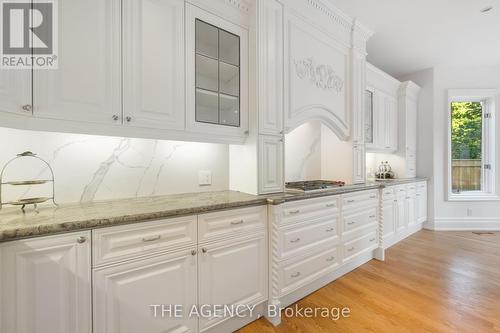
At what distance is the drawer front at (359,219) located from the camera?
2514 mm

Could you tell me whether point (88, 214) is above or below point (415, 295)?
above

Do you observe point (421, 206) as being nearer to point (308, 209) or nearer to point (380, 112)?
point (380, 112)

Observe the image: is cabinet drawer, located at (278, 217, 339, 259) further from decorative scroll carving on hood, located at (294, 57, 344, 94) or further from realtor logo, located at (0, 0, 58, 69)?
realtor logo, located at (0, 0, 58, 69)

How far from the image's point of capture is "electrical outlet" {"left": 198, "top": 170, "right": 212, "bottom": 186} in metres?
2.09

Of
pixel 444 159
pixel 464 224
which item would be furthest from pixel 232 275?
pixel 464 224

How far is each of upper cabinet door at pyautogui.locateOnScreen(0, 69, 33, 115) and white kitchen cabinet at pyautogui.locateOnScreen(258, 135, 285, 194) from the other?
145 centimetres

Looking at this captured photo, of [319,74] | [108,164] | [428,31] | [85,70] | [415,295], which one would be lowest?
[415,295]

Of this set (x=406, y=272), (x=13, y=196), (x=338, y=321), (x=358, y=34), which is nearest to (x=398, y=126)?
(x=358, y=34)

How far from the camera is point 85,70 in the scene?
1.36 m

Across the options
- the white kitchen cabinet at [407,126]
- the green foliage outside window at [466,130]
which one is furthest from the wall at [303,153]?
the green foliage outside window at [466,130]

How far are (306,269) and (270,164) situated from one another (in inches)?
38.0

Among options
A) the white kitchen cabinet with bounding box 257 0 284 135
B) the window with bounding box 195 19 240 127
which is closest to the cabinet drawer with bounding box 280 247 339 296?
the white kitchen cabinet with bounding box 257 0 284 135

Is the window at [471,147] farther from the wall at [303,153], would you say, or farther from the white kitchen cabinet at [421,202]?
the wall at [303,153]

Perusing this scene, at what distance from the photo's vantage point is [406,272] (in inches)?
105
